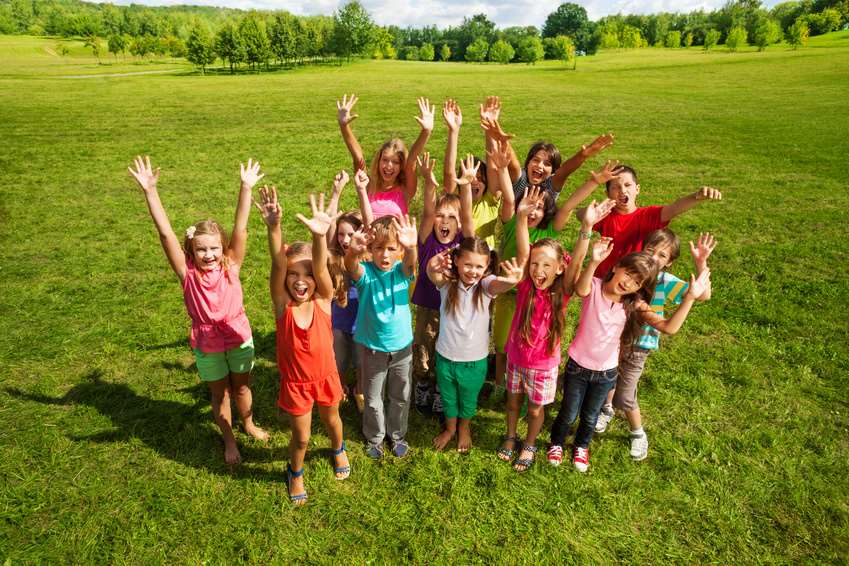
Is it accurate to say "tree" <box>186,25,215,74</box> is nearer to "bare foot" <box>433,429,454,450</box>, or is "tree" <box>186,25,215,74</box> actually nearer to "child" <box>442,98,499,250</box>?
"child" <box>442,98,499,250</box>

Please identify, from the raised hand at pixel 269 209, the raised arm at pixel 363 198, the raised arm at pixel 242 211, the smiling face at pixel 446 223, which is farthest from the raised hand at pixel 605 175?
the raised arm at pixel 242 211

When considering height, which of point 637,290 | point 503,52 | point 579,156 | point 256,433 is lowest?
point 256,433

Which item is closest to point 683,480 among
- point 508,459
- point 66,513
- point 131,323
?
point 508,459

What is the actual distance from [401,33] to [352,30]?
213 ft

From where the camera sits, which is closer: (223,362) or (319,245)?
(319,245)

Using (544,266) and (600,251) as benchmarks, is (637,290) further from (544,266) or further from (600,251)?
(544,266)

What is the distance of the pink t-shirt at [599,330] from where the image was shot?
3.67m

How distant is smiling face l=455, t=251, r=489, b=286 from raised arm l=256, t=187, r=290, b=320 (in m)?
1.35

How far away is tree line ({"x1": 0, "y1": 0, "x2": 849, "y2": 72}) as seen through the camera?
61875 millimetres

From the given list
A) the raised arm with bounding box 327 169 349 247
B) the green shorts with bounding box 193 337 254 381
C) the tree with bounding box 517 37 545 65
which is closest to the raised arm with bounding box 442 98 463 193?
the raised arm with bounding box 327 169 349 247

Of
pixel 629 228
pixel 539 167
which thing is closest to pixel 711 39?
pixel 539 167

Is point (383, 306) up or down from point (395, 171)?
down

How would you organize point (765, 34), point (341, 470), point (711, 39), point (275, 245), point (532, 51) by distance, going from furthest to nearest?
point (532, 51), point (711, 39), point (765, 34), point (341, 470), point (275, 245)

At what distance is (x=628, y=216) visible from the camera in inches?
174
